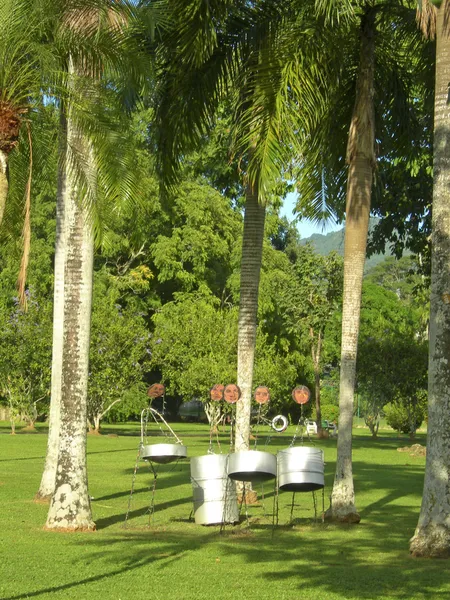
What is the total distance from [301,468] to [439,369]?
2768 millimetres

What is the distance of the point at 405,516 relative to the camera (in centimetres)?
1706

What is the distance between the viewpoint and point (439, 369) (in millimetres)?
12258

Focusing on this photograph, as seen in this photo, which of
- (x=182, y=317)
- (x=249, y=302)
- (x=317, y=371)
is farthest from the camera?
(x=317, y=371)

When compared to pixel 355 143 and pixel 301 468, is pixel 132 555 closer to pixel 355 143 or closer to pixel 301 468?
pixel 301 468

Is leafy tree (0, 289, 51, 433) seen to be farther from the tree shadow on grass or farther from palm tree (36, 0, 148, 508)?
the tree shadow on grass

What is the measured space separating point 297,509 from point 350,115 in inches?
255

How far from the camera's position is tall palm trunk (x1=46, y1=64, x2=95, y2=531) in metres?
14.1

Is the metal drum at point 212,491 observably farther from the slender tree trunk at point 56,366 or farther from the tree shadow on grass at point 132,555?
the slender tree trunk at point 56,366

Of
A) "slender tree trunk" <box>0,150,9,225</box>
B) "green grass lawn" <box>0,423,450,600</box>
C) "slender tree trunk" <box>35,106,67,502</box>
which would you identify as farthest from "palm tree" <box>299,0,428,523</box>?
"slender tree trunk" <box>0,150,9,225</box>

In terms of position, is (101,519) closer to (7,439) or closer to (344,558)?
(344,558)

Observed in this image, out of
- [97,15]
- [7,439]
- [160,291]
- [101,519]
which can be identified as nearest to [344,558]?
[101,519]

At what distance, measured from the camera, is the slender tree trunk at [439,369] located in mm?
12055

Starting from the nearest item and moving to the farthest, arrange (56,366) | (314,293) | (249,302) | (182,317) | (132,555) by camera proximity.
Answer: (132,555) < (56,366) < (249,302) < (182,317) < (314,293)

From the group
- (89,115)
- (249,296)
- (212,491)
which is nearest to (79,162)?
(89,115)
